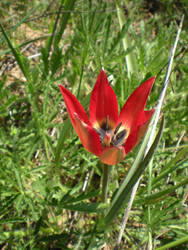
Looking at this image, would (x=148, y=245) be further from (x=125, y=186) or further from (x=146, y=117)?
(x=146, y=117)

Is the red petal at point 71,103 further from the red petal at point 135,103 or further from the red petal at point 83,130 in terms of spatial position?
the red petal at point 135,103

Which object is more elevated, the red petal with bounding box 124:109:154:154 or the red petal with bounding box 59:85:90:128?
the red petal with bounding box 59:85:90:128

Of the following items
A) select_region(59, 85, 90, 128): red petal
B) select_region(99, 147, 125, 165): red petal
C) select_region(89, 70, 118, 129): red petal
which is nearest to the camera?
select_region(99, 147, 125, 165): red petal

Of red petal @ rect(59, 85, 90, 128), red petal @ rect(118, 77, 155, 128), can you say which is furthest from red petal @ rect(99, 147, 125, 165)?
red petal @ rect(118, 77, 155, 128)

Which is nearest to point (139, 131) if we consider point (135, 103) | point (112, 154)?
point (112, 154)

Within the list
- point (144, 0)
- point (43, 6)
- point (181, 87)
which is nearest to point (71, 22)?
point (43, 6)

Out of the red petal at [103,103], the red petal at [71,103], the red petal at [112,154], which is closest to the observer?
the red petal at [112,154]

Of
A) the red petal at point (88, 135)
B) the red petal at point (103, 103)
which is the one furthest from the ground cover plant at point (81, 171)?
the red petal at point (88, 135)

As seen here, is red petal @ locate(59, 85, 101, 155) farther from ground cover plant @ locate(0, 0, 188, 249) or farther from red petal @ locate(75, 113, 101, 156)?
ground cover plant @ locate(0, 0, 188, 249)

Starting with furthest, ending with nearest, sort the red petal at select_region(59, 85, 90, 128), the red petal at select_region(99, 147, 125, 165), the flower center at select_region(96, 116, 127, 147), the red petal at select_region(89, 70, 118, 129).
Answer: the flower center at select_region(96, 116, 127, 147)
the red petal at select_region(89, 70, 118, 129)
the red petal at select_region(59, 85, 90, 128)
the red petal at select_region(99, 147, 125, 165)
